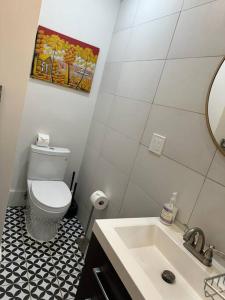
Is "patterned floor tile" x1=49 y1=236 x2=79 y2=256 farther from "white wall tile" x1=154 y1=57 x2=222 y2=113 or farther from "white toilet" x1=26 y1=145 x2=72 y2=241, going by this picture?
"white wall tile" x1=154 y1=57 x2=222 y2=113

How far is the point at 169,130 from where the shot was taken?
135 cm

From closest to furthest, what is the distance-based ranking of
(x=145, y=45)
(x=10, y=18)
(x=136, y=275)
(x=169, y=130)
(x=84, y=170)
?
(x=136, y=275) < (x=10, y=18) < (x=169, y=130) < (x=145, y=45) < (x=84, y=170)

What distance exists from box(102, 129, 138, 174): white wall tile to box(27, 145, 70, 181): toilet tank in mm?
470

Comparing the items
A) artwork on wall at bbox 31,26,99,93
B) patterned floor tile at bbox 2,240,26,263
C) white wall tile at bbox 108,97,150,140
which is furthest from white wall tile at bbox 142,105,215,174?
patterned floor tile at bbox 2,240,26,263

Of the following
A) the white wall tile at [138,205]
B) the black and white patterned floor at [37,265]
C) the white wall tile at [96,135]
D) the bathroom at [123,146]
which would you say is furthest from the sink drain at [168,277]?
the white wall tile at [96,135]

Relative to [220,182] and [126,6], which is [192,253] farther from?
[126,6]

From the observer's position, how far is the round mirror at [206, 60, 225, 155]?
1050 millimetres

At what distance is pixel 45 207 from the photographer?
1.77 meters

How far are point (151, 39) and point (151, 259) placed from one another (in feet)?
4.76

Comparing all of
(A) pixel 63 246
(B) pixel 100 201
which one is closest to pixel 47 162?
(B) pixel 100 201

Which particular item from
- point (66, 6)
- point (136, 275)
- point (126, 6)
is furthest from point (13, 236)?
point (126, 6)

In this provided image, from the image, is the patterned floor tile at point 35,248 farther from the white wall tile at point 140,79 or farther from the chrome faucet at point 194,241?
the white wall tile at point 140,79

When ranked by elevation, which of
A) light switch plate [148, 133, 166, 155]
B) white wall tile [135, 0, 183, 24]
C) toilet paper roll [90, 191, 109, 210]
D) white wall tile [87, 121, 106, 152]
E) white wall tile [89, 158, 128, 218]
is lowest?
toilet paper roll [90, 191, 109, 210]

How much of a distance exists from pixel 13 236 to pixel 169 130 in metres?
1.61
